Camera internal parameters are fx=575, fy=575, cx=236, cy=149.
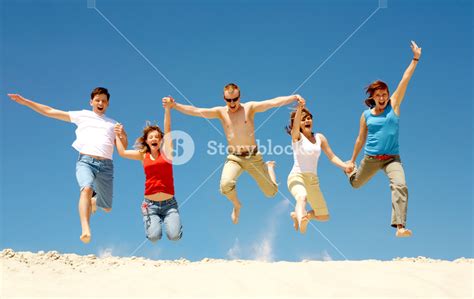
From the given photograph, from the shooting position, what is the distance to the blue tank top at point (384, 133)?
9.85 meters

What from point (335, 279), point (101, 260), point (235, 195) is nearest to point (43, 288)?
point (101, 260)

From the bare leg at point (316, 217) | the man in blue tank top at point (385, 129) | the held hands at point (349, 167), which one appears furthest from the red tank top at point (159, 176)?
the man in blue tank top at point (385, 129)

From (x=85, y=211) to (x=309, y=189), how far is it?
4188 mm

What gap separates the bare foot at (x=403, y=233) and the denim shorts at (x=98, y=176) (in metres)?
4.98

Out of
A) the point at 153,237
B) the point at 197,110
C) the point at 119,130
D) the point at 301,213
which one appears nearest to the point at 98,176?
the point at 119,130

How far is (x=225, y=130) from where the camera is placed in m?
10.6

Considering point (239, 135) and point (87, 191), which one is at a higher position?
point (239, 135)

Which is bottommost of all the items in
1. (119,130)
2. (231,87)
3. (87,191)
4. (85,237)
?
(85,237)

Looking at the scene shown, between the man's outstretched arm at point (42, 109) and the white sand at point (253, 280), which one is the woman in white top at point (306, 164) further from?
the man's outstretched arm at point (42, 109)

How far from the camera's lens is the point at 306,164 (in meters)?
11.0

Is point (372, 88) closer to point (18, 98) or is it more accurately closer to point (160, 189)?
point (160, 189)

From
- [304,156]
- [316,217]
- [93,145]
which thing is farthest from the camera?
[316,217]

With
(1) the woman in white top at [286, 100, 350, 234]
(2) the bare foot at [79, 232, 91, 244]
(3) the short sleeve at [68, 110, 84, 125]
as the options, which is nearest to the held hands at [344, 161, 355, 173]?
(1) the woman in white top at [286, 100, 350, 234]

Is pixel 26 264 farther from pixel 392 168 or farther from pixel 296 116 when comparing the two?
pixel 392 168
